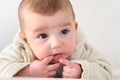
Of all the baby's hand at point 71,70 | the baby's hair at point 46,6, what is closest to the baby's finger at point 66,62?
the baby's hand at point 71,70

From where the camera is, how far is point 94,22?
1158mm

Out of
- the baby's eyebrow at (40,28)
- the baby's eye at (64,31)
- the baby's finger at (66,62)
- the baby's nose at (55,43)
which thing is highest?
the baby's eyebrow at (40,28)

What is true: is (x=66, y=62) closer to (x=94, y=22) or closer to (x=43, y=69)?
(x=43, y=69)

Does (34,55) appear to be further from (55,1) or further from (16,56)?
(55,1)

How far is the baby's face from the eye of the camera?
764 mm

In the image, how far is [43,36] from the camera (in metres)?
0.78

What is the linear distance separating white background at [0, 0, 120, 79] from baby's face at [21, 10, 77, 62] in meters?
0.34

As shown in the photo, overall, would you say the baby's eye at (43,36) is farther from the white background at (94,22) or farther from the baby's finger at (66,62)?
the white background at (94,22)

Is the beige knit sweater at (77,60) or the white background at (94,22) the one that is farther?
the white background at (94,22)

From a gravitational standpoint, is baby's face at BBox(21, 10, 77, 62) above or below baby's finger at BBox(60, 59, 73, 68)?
above

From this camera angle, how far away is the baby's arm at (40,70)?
792 mm

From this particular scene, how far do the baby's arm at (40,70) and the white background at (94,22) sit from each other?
A: 0.34 m

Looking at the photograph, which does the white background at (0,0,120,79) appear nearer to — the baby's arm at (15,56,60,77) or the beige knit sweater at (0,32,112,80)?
the beige knit sweater at (0,32,112,80)

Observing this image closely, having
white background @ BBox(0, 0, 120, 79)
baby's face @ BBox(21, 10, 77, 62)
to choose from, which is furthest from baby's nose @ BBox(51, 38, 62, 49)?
white background @ BBox(0, 0, 120, 79)
